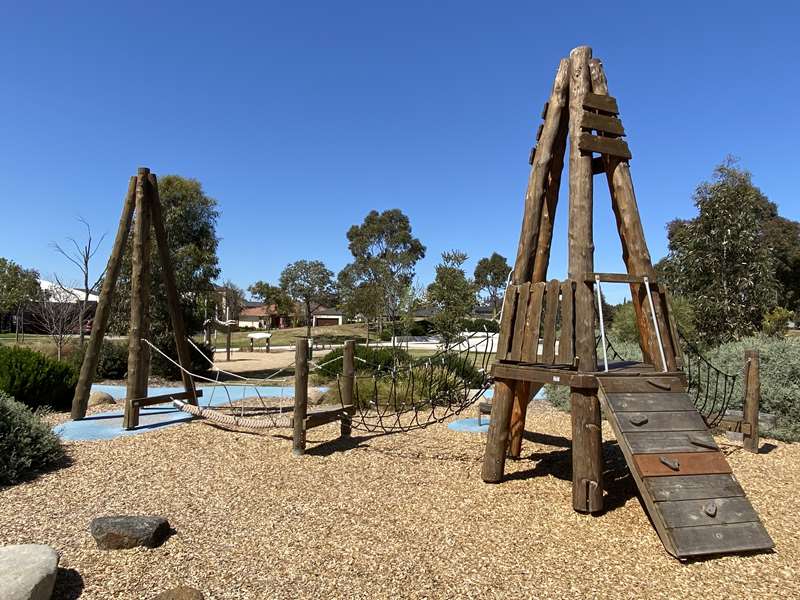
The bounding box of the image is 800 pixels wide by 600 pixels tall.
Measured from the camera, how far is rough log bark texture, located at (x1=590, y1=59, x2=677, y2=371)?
5.40 meters

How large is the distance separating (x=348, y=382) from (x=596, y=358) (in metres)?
3.74

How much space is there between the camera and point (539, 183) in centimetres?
591

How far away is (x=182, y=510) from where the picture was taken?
16.0ft

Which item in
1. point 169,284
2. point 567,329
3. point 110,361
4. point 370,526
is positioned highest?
point 169,284

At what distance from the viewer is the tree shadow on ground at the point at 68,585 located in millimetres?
3314

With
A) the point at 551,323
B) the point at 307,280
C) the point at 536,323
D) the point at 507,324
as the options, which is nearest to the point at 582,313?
the point at 551,323

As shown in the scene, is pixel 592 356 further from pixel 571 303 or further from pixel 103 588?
pixel 103 588

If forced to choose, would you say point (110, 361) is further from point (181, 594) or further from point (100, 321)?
point (181, 594)

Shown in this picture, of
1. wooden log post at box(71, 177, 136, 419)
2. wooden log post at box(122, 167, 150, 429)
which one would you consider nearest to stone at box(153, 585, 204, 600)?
wooden log post at box(122, 167, 150, 429)

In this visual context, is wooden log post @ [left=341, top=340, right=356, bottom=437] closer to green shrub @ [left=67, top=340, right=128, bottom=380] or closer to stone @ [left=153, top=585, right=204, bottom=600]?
stone @ [left=153, top=585, right=204, bottom=600]

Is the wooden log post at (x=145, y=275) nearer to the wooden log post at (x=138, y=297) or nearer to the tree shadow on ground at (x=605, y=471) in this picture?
the wooden log post at (x=138, y=297)

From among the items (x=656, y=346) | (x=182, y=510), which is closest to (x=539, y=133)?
(x=656, y=346)

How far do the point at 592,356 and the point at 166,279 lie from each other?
731 centimetres

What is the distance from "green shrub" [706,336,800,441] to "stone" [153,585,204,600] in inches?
328
